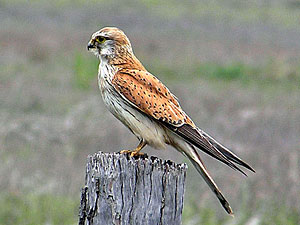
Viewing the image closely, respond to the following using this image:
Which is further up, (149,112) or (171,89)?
(171,89)

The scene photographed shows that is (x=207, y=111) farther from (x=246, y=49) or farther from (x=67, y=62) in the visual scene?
(x=246, y=49)

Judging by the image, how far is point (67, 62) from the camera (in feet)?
64.2

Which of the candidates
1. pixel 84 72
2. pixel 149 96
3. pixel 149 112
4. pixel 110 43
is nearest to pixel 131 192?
pixel 149 112

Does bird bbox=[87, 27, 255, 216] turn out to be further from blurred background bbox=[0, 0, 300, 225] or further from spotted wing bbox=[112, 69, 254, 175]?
blurred background bbox=[0, 0, 300, 225]

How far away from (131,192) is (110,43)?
5.47ft

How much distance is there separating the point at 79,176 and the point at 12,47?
1342cm

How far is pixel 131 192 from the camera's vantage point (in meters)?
3.89

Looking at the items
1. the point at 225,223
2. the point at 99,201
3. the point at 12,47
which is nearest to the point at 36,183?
the point at 225,223

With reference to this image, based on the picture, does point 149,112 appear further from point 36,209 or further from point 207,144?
point 36,209

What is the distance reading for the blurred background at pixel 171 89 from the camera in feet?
26.0

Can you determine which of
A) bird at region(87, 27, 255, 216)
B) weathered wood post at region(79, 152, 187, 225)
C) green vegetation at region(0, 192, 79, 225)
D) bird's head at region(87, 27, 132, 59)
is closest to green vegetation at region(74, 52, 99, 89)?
green vegetation at region(0, 192, 79, 225)

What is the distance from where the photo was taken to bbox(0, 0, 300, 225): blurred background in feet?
26.0

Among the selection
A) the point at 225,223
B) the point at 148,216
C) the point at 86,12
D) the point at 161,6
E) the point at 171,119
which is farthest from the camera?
the point at 161,6

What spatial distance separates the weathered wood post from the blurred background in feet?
11.4
